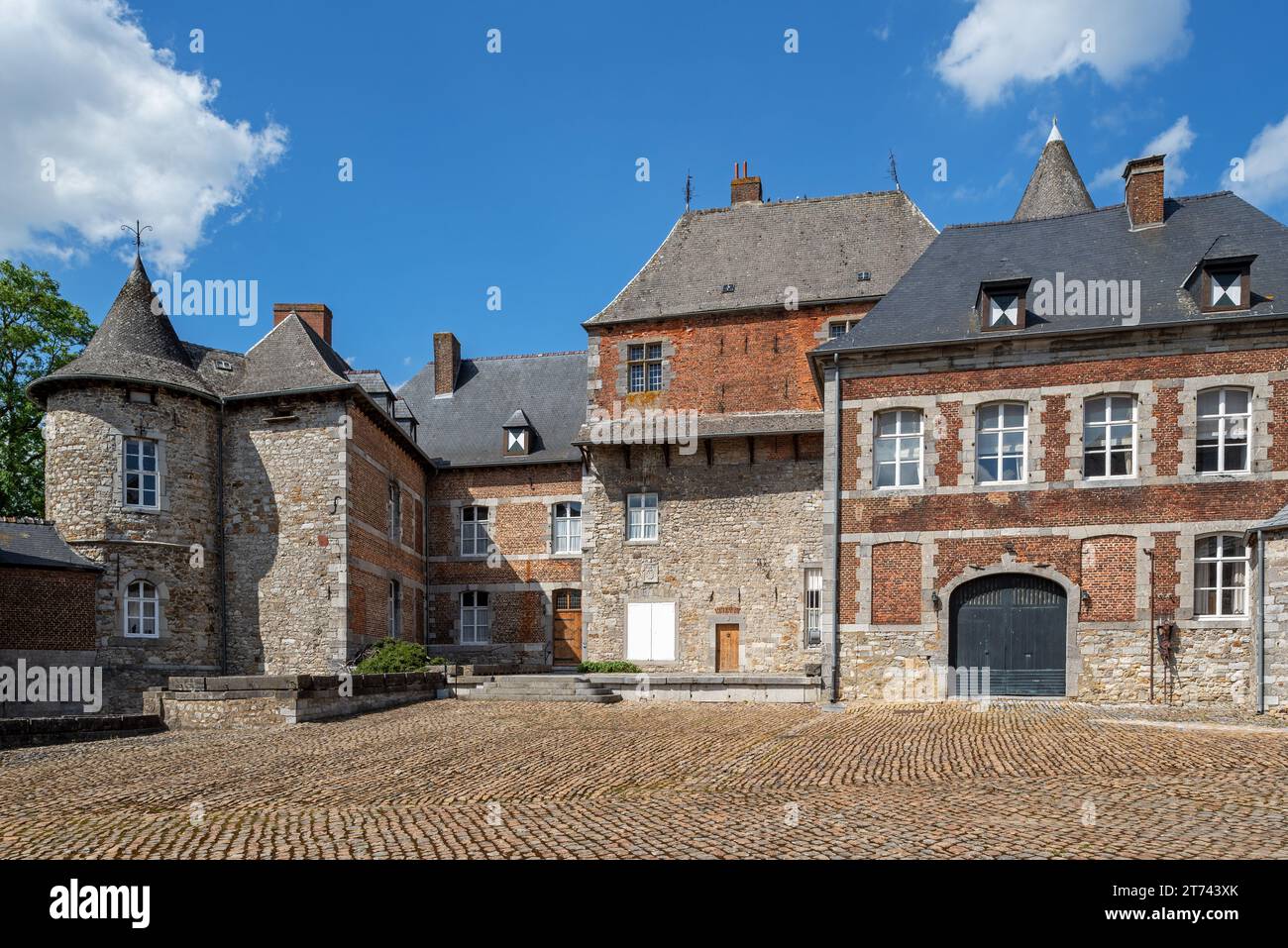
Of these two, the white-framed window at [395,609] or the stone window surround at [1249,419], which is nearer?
the stone window surround at [1249,419]

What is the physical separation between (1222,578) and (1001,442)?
4230 mm

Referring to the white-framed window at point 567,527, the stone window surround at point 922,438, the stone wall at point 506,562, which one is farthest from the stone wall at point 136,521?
the stone window surround at point 922,438

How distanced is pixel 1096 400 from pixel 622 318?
39.7 feet

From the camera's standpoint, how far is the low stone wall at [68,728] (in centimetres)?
1262

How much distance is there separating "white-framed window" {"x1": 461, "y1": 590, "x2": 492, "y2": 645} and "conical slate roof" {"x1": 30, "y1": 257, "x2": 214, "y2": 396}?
9.98 m

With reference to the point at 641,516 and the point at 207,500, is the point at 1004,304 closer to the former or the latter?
the point at 641,516

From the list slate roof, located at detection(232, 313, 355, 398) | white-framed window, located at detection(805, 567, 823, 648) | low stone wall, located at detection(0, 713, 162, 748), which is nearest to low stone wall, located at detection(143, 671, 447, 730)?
low stone wall, located at detection(0, 713, 162, 748)

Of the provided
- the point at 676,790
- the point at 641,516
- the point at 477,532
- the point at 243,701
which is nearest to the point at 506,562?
the point at 477,532

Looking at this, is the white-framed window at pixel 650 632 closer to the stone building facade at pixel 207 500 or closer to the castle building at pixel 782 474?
the castle building at pixel 782 474

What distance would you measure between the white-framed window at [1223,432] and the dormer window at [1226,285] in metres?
1.49

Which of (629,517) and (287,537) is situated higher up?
(629,517)

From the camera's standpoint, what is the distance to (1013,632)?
17.2 metres

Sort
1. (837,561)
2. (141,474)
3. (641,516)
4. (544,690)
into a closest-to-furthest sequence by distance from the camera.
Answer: (837,561)
(544,690)
(141,474)
(641,516)

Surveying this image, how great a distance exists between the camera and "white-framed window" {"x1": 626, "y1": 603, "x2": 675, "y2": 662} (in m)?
23.6
